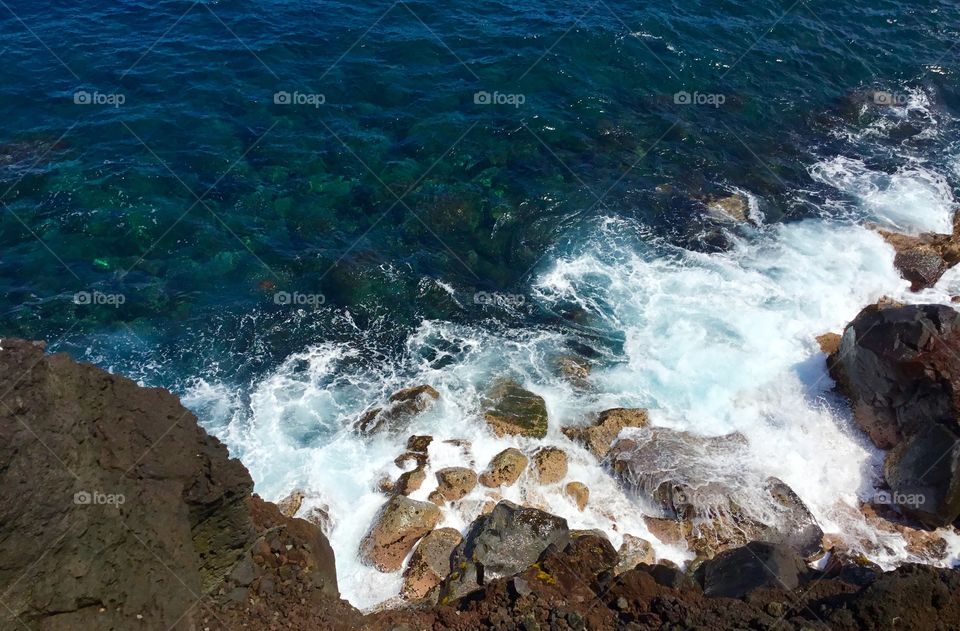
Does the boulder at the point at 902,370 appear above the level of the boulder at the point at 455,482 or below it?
above

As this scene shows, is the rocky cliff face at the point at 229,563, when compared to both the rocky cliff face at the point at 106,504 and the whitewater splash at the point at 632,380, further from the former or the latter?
the whitewater splash at the point at 632,380

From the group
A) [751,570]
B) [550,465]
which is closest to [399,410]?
[550,465]

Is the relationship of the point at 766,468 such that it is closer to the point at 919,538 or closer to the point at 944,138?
the point at 919,538

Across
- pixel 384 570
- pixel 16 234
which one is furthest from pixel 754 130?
pixel 16 234

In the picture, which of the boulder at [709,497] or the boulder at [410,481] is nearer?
the boulder at [709,497]

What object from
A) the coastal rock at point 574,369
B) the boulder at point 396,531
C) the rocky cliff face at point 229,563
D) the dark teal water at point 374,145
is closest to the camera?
the rocky cliff face at point 229,563

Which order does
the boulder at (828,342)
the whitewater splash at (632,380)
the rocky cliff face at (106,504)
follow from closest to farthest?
the rocky cliff face at (106,504) → the whitewater splash at (632,380) → the boulder at (828,342)

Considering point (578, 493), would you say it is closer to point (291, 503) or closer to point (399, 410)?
point (399, 410)

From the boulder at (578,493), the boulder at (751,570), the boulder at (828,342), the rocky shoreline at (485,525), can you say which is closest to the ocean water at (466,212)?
the boulder at (578,493)
